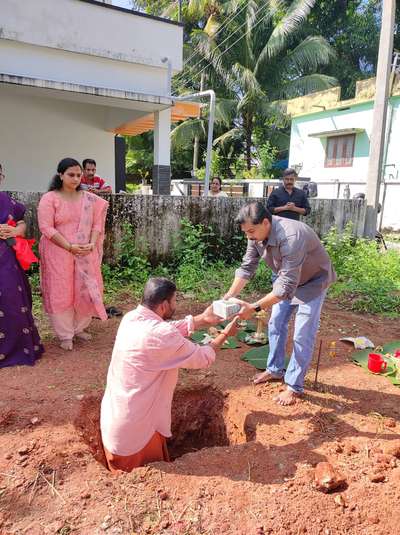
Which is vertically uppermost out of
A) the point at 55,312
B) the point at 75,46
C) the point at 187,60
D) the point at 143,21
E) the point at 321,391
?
the point at 187,60

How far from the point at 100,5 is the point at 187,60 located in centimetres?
1238

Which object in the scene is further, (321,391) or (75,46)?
(75,46)

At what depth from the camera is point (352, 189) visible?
50.3ft

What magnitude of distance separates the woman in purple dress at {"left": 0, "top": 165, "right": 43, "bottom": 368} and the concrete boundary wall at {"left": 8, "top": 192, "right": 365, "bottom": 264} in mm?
2161

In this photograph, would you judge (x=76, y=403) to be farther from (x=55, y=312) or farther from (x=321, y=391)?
(x=321, y=391)

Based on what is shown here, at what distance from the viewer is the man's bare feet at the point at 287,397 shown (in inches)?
127

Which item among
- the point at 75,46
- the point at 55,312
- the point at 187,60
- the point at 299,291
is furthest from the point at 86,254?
the point at 187,60

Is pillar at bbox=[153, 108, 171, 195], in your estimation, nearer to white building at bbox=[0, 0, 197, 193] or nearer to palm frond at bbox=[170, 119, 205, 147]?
white building at bbox=[0, 0, 197, 193]

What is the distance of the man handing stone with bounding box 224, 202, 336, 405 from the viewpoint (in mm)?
Answer: 2848

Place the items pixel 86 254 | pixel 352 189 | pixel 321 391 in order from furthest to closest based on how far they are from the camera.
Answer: pixel 352 189 → pixel 86 254 → pixel 321 391

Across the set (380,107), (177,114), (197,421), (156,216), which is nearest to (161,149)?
(177,114)

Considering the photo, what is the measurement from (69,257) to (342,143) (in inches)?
587

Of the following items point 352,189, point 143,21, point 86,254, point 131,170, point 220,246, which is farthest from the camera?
point 131,170

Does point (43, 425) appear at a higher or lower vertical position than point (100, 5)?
lower
